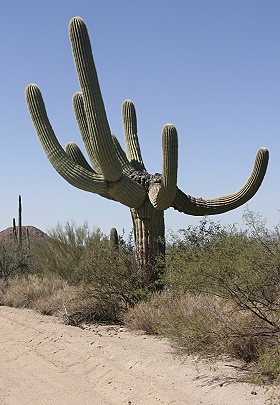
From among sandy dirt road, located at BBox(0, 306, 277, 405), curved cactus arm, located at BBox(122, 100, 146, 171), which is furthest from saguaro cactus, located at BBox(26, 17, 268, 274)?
sandy dirt road, located at BBox(0, 306, 277, 405)

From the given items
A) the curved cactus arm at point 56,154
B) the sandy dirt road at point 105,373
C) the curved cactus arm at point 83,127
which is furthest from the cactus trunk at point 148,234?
the sandy dirt road at point 105,373

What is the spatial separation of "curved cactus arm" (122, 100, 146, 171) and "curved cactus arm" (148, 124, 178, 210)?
2.15 meters

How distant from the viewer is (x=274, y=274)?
8375 millimetres

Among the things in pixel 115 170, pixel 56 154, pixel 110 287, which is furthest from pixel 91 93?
pixel 110 287

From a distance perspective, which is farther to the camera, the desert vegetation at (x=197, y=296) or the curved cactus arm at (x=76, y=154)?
the curved cactus arm at (x=76, y=154)

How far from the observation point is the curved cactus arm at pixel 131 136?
17078 mm

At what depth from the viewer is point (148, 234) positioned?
15.1 meters

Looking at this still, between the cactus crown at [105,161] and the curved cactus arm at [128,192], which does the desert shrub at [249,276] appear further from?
the curved cactus arm at [128,192]

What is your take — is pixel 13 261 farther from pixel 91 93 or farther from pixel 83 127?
pixel 91 93

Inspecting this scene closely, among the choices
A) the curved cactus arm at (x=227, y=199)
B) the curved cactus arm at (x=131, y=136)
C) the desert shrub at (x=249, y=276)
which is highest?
the curved cactus arm at (x=131, y=136)

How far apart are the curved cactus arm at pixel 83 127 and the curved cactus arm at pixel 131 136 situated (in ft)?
4.77

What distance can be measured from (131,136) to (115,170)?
3403 millimetres

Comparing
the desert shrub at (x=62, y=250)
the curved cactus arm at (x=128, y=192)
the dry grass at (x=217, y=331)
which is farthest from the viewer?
the desert shrub at (x=62, y=250)

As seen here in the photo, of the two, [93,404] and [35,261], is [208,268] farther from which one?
[35,261]
